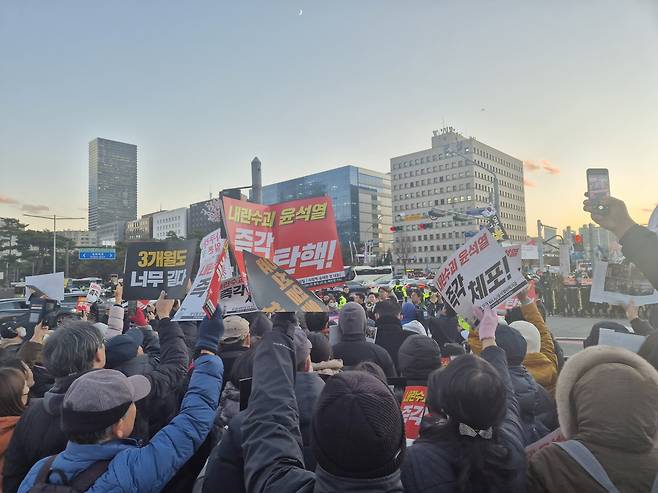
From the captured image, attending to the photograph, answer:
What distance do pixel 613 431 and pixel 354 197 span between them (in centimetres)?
11938

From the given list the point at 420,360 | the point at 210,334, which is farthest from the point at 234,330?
the point at 420,360

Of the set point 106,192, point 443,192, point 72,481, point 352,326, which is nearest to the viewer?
point 72,481

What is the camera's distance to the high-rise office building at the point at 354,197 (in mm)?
119375

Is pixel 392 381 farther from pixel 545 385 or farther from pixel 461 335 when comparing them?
pixel 461 335

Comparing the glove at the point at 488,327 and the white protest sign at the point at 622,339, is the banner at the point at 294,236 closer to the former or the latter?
the glove at the point at 488,327

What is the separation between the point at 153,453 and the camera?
6.57 feet

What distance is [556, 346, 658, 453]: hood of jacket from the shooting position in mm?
1496

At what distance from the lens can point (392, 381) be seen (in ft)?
10.6

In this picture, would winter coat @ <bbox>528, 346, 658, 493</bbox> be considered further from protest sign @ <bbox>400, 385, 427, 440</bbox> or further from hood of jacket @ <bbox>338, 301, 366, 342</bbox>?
hood of jacket @ <bbox>338, 301, 366, 342</bbox>

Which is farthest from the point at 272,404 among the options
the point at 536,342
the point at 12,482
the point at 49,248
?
the point at 49,248

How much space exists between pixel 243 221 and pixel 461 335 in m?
4.72

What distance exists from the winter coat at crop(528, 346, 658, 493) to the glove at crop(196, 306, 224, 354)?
5.88ft

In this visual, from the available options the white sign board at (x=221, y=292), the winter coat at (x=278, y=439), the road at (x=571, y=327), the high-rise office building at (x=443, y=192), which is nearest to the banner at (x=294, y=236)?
the white sign board at (x=221, y=292)

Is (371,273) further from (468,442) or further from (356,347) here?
(468,442)
